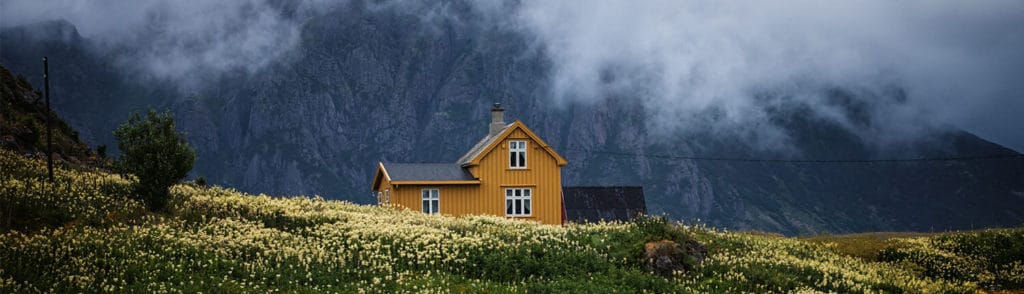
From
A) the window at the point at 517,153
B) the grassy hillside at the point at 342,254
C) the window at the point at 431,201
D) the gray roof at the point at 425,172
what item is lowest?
→ the grassy hillside at the point at 342,254

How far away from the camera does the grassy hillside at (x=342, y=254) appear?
2350 centimetres

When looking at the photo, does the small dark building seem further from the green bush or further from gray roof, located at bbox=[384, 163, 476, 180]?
the green bush

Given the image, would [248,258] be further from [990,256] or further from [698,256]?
[990,256]

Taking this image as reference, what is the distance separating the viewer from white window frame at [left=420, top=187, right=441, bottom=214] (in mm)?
49594

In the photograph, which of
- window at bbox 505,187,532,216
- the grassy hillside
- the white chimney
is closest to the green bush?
the grassy hillside

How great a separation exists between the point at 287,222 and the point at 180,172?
435 centimetres

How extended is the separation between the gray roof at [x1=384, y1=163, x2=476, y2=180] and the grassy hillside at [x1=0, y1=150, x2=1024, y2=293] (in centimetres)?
1129

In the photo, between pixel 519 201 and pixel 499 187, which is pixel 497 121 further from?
pixel 519 201

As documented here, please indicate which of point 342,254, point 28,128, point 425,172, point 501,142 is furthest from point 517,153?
point 28,128

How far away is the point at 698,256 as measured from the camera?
3036 centimetres

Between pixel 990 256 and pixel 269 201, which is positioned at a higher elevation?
pixel 269 201

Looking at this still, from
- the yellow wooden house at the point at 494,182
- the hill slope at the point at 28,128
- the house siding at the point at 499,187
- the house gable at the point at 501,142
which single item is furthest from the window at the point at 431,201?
the hill slope at the point at 28,128

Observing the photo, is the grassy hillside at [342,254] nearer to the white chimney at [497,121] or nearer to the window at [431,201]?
the window at [431,201]

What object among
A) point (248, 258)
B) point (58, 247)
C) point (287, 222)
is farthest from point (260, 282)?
point (287, 222)
